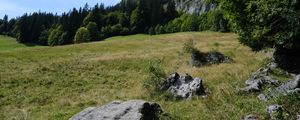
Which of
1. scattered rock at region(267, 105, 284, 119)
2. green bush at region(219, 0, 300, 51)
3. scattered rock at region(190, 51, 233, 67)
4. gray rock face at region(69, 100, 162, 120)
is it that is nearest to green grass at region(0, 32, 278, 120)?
scattered rock at region(267, 105, 284, 119)

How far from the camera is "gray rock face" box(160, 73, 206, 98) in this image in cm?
2139

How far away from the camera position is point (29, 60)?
54.5m

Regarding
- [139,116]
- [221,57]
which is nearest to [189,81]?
[139,116]

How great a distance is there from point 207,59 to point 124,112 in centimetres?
2588

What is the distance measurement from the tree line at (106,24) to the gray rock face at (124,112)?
112488 millimetres

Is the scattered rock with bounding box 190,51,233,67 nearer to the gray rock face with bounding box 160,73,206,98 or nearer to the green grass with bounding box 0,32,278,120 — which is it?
the green grass with bounding box 0,32,278,120

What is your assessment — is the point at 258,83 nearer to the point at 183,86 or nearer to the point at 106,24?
the point at 183,86

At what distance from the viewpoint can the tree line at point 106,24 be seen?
135500 millimetres

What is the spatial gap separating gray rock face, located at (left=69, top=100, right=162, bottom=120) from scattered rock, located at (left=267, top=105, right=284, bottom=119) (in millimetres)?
4015

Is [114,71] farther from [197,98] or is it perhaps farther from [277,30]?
[197,98]

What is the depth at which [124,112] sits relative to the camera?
14062mm

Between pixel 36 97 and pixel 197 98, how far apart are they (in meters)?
13.9

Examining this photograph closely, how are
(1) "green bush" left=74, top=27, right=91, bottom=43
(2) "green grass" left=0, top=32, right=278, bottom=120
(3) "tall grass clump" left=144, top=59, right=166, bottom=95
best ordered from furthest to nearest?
(1) "green bush" left=74, top=27, right=91, bottom=43 < (3) "tall grass clump" left=144, top=59, right=166, bottom=95 < (2) "green grass" left=0, top=32, right=278, bottom=120

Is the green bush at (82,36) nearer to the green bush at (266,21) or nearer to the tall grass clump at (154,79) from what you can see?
the green bush at (266,21)
